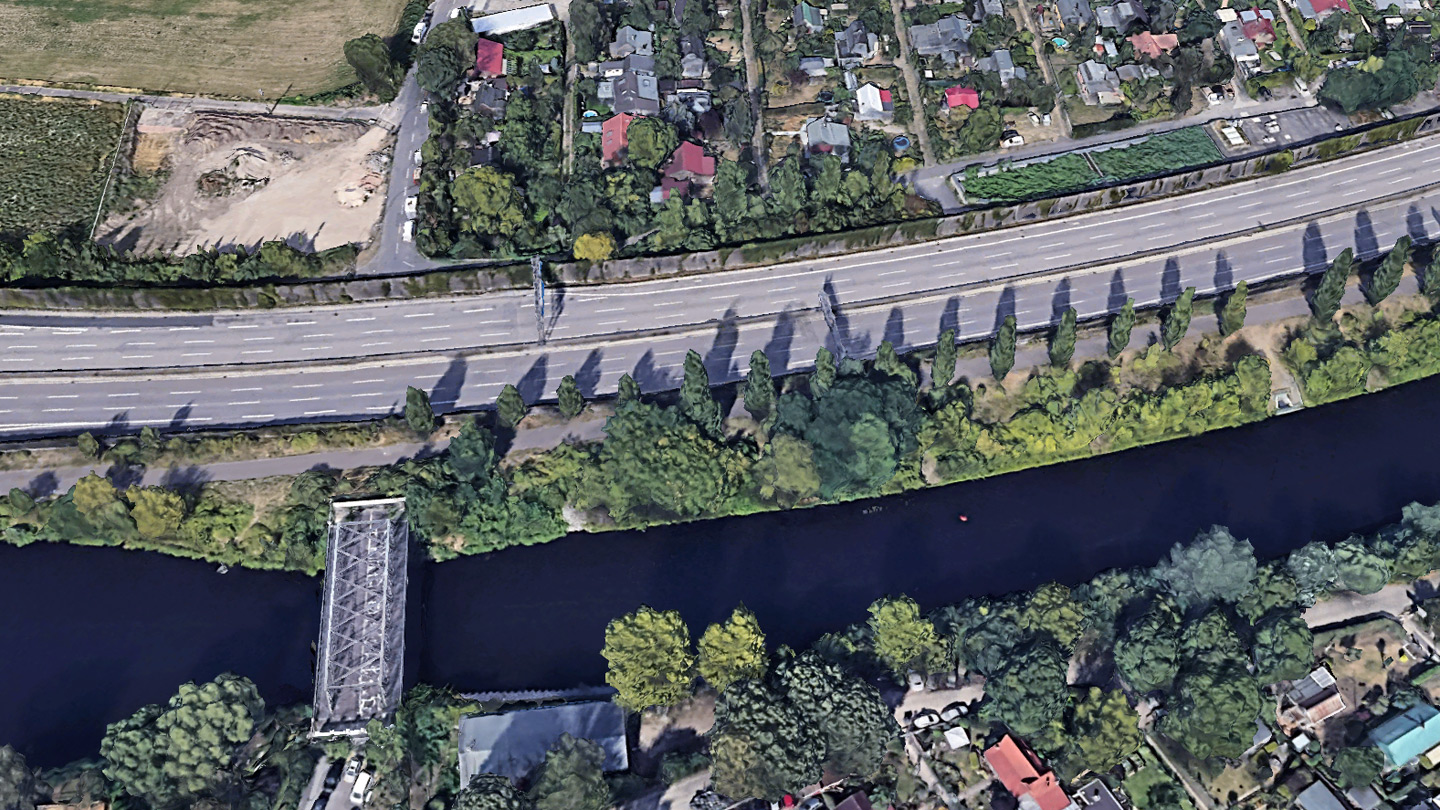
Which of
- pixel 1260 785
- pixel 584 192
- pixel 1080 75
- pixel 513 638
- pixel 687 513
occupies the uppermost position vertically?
pixel 1080 75

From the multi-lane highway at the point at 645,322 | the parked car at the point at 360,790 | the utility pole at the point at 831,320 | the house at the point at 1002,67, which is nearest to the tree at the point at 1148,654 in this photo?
the multi-lane highway at the point at 645,322

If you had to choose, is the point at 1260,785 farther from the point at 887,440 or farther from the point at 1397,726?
the point at 887,440

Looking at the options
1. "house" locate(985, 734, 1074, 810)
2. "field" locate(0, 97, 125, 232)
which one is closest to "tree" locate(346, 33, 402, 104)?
"field" locate(0, 97, 125, 232)

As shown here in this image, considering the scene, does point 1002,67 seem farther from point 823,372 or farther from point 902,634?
point 902,634

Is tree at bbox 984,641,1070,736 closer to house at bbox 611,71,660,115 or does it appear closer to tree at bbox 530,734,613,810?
tree at bbox 530,734,613,810

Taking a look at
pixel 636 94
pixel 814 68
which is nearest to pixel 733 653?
pixel 636 94

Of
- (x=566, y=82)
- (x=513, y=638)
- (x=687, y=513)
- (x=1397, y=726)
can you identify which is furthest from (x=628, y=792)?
(x=566, y=82)
